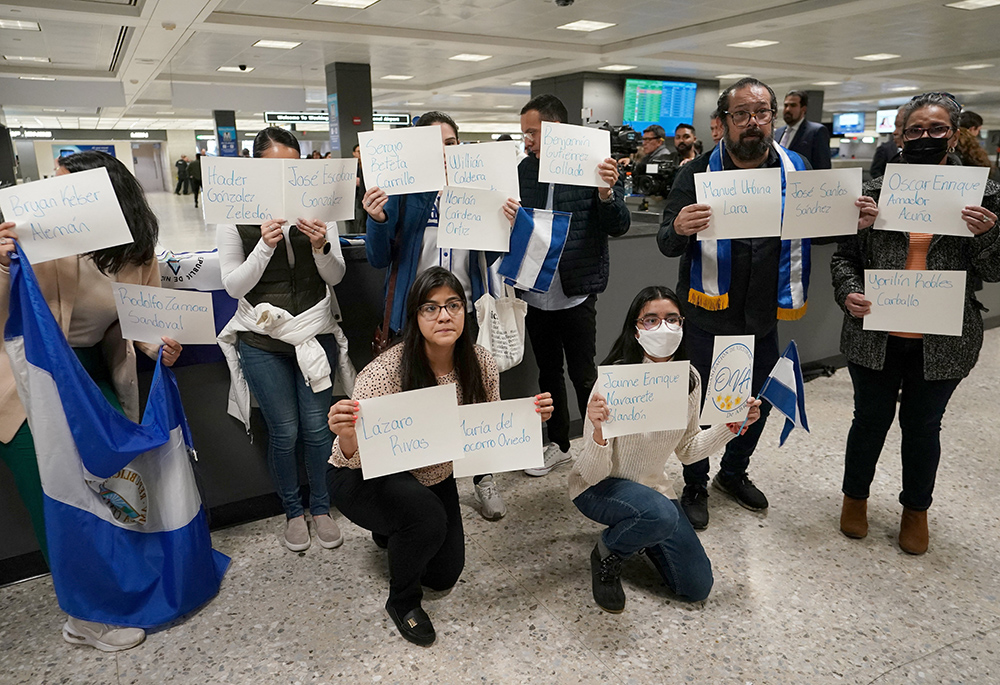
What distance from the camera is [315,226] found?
1988 mm

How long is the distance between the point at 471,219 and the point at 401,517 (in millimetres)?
928

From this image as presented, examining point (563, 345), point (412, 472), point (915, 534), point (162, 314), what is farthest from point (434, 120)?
point (915, 534)

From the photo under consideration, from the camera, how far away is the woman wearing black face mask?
1.95 m

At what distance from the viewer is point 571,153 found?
2.12 m

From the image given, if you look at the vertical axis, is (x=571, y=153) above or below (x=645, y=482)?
above

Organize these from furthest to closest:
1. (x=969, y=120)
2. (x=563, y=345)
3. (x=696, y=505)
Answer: (x=969, y=120) < (x=563, y=345) < (x=696, y=505)

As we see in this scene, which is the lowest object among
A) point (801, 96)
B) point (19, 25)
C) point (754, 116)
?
point (754, 116)

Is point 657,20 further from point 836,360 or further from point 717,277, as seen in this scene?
point 717,277

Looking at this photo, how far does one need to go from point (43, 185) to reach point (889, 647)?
2494 millimetres

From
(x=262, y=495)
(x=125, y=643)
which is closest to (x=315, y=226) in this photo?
(x=262, y=495)

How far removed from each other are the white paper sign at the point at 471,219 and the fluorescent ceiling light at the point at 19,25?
26.1ft

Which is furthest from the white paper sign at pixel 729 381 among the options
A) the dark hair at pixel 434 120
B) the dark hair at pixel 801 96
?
the dark hair at pixel 801 96

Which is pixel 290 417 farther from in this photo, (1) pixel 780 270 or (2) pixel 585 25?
(2) pixel 585 25

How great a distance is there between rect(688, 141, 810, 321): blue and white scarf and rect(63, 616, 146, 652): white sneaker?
1.98 metres
